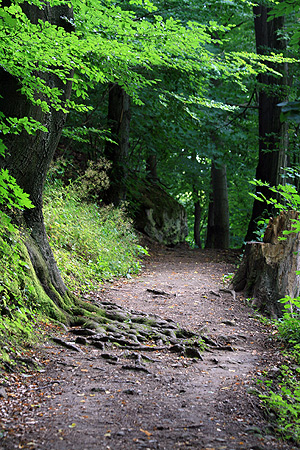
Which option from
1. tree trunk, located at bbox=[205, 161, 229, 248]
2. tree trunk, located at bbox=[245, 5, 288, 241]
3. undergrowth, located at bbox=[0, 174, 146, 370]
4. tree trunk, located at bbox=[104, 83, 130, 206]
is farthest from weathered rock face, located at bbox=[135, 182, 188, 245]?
tree trunk, located at bbox=[245, 5, 288, 241]

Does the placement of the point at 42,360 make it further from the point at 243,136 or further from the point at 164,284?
the point at 243,136

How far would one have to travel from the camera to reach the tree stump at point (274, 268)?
7.46m

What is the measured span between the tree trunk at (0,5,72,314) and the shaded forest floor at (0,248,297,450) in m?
1.13

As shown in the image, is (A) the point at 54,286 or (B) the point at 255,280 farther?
(B) the point at 255,280

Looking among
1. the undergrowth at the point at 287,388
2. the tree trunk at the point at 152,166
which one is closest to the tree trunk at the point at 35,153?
the undergrowth at the point at 287,388

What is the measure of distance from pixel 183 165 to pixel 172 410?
1621 centimetres

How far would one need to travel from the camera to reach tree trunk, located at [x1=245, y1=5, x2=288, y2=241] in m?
12.4

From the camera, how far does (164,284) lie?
9.20 meters

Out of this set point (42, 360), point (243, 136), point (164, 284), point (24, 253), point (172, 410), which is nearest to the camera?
point (172, 410)

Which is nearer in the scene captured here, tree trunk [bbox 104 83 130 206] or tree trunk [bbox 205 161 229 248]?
tree trunk [bbox 104 83 130 206]

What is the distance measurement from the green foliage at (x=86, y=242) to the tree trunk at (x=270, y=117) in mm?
3993

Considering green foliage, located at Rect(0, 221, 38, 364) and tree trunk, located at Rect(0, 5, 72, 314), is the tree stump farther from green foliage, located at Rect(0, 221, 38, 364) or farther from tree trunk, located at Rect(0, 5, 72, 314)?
green foliage, located at Rect(0, 221, 38, 364)

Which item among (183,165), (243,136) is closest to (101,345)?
(243,136)

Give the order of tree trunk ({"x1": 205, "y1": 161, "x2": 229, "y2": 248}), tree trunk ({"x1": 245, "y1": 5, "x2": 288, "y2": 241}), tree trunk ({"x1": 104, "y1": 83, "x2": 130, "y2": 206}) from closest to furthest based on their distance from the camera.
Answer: tree trunk ({"x1": 245, "y1": 5, "x2": 288, "y2": 241}) → tree trunk ({"x1": 104, "y1": 83, "x2": 130, "y2": 206}) → tree trunk ({"x1": 205, "y1": 161, "x2": 229, "y2": 248})
